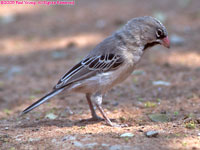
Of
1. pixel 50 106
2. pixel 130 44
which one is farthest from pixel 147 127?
pixel 50 106

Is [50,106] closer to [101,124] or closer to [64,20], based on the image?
[101,124]

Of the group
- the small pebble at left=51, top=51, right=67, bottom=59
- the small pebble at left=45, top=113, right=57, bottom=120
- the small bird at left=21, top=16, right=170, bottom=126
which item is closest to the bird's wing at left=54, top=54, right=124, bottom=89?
the small bird at left=21, top=16, right=170, bottom=126

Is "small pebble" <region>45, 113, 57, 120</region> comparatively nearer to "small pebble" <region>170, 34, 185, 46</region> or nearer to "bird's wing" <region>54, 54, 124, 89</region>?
"bird's wing" <region>54, 54, 124, 89</region>

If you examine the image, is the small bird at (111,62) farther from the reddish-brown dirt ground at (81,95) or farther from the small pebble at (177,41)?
the small pebble at (177,41)

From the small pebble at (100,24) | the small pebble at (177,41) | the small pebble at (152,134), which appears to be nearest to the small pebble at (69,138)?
the small pebble at (152,134)

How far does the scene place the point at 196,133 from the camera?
4594 millimetres

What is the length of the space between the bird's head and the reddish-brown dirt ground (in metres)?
1.19

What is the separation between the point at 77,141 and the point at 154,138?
98 cm

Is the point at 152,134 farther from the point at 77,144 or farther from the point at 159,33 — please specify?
the point at 159,33

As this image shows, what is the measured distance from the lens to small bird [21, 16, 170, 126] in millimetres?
5398

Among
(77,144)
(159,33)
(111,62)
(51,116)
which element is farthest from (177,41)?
(77,144)

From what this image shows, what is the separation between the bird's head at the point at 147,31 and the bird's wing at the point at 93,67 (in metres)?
0.46

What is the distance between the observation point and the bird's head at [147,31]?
18.2ft

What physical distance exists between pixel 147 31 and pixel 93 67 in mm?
1019
